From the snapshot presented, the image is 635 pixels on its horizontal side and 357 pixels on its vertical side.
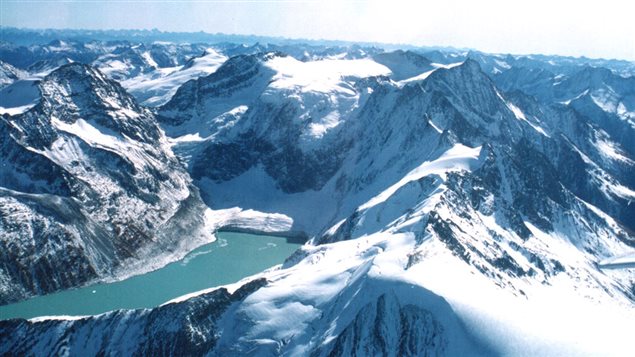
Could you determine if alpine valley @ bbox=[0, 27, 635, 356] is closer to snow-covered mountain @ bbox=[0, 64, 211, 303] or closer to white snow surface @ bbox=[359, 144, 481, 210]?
snow-covered mountain @ bbox=[0, 64, 211, 303]

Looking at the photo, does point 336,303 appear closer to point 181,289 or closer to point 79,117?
point 181,289

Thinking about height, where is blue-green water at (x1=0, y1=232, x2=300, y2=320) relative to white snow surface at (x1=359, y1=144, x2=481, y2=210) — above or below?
below

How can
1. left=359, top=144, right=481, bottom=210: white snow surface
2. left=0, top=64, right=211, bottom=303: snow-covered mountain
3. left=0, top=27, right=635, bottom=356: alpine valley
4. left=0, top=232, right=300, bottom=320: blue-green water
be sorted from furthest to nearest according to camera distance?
left=359, top=144, right=481, bottom=210: white snow surface → left=0, top=64, right=211, bottom=303: snow-covered mountain → left=0, top=232, right=300, bottom=320: blue-green water → left=0, top=27, right=635, bottom=356: alpine valley

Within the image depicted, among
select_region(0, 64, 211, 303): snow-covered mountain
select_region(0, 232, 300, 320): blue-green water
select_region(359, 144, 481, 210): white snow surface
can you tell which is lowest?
select_region(0, 232, 300, 320): blue-green water

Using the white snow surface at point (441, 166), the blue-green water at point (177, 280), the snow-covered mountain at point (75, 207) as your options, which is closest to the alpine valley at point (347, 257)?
the snow-covered mountain at point (75, 207)

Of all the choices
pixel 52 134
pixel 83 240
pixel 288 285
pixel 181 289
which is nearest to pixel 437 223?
pixel 288 285

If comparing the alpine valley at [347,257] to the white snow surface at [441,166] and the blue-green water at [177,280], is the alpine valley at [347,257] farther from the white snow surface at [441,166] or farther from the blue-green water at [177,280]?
the blue-green water at [177,280]

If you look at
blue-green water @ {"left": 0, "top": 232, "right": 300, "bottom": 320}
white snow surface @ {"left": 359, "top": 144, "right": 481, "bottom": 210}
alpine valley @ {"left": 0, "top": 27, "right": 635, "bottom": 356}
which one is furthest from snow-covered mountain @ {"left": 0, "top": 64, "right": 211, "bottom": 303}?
white snow surface @ {"left": 359, "top": 144, "right": 481, "bottom": 210}
